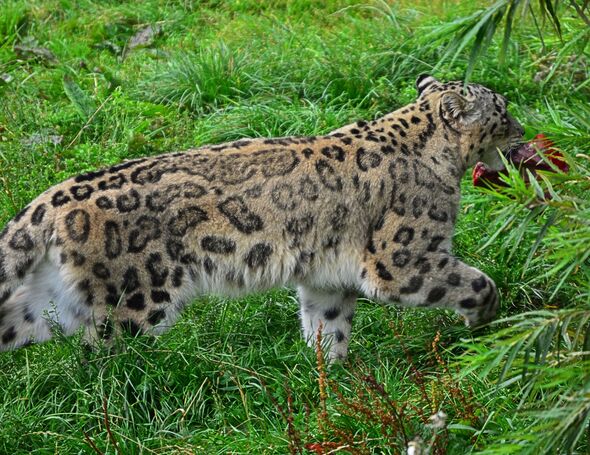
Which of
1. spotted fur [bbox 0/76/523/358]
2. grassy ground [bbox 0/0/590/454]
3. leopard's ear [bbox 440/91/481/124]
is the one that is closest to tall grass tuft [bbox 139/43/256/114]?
grassy ground [bbox 0/0/590/454]

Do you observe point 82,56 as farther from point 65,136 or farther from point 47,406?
point 47,406

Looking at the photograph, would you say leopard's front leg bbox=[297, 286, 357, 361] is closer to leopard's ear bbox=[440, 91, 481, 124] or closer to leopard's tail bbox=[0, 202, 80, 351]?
leopard's ear bbox=[440, 91, 481, 124]

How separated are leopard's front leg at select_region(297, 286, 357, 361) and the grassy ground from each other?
0.45ft

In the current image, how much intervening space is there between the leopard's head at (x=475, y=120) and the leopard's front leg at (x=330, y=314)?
1097 millimetres

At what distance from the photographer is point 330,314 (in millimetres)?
6914

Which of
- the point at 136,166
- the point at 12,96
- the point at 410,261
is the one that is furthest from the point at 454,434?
the point at 12,96

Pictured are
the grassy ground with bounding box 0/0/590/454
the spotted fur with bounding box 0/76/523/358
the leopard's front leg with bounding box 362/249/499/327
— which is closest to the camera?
the grassy ground with bounding box 0/0/590/454

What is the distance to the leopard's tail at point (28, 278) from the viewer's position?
6113mm

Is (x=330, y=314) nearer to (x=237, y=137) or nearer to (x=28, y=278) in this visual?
(x=28, y=278)

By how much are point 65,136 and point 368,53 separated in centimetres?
257

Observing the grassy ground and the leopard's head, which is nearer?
the grassy ground

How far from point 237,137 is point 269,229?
269 centimetres

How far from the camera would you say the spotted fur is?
20.0ft

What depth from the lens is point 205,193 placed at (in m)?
6.39
